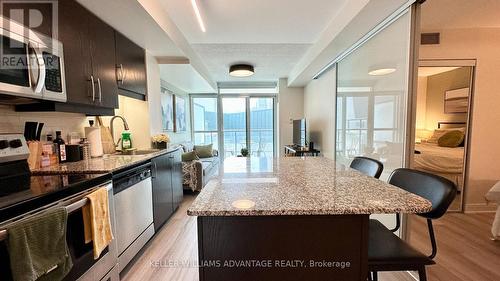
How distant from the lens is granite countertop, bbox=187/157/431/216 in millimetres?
844

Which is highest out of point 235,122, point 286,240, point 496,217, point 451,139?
point 235,122

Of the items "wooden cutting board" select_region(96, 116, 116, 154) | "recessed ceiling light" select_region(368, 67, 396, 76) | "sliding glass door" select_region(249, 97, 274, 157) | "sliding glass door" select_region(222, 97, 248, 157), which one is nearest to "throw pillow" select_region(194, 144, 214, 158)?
"sliding glass door" select_region(222, 97, 248, 157)

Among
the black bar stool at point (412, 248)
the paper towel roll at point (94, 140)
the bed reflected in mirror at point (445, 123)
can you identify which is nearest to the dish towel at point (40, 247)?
the paper towel roll at point (94, 140)

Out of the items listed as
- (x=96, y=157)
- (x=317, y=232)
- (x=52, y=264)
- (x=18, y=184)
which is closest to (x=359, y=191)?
(x=317, y=232)

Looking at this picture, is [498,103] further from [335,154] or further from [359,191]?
[359,191]

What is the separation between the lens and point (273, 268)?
94cm

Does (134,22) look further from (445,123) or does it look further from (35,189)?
(445,123)

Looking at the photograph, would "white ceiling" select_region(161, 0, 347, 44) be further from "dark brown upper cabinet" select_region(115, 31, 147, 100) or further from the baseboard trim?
the baseboard trim

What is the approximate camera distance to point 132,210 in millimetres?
1944

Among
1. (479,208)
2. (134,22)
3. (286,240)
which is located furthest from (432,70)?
(134,22)

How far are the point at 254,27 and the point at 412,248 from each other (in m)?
2.75

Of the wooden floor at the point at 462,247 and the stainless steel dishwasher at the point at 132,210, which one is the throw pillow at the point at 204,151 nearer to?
the stainless steel dishwasher at the point at 132,210

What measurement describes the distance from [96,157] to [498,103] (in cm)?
507

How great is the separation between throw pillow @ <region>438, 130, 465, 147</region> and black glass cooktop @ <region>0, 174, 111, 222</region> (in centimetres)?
441
